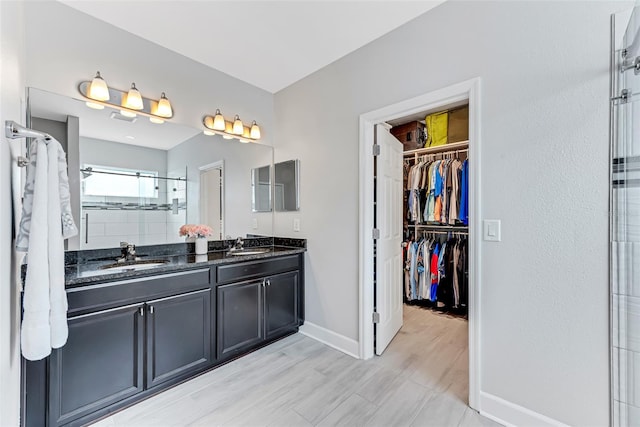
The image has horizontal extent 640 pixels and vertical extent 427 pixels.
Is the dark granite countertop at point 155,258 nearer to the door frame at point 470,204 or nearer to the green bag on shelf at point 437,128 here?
the door frame at point 470,204

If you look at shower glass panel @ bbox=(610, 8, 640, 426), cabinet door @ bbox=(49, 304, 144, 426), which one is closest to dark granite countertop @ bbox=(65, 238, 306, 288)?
cabinet door @ bbox=(49, 304, 144, 426)

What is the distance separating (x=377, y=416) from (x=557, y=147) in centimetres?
185

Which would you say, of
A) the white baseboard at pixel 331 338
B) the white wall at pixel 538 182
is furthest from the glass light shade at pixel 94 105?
the white baseboard at pixel 331 338

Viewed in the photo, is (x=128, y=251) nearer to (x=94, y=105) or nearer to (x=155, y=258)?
(x=155, y=258)

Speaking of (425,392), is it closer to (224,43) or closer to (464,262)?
(464,262)

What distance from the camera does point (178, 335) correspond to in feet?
6.27

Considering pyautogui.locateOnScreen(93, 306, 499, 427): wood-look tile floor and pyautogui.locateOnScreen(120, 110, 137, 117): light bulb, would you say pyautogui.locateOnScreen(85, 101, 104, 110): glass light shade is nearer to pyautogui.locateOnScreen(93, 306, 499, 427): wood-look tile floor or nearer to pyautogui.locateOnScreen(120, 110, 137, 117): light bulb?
pyautogui.locateOnScreen(120, 110, 137, 117): light bulb

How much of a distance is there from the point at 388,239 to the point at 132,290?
6.55 ft

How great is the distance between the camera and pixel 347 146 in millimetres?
2449

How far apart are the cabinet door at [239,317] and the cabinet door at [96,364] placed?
547 millimetres

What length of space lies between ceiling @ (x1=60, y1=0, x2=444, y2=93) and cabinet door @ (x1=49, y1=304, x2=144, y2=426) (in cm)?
206

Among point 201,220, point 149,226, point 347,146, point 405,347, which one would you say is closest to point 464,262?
point 405,347

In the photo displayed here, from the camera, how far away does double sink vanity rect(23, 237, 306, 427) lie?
58.9 inches

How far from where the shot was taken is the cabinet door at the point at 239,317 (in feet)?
7.02
